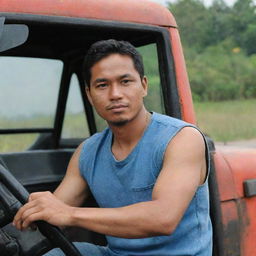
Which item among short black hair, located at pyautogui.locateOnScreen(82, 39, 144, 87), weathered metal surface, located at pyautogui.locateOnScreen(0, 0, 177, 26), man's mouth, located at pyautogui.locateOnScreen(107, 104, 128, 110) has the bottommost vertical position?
man's mouth, located at pyautogui.locateOnScreen(107, 104, 128, 110)

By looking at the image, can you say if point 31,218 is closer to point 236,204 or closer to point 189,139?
point 189,139

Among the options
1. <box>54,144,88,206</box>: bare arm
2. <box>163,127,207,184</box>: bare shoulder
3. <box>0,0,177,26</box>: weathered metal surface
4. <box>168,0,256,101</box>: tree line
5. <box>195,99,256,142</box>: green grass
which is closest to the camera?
<box>163,127,207,184</box>: bare shoulder

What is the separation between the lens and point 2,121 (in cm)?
310

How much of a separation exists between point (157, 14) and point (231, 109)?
76.1 feet

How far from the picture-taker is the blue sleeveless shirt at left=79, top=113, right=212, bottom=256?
200 centimetres

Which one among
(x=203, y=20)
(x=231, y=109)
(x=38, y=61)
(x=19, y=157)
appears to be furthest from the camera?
(x=203, y=20)

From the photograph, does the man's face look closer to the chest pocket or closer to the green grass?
the chest pocket

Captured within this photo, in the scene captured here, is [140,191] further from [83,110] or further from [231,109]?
[231,109]

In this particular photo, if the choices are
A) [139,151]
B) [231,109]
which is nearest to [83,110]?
[139,151]

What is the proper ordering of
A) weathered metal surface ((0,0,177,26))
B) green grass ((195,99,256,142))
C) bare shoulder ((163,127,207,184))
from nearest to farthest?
bare shoulder ((163,127,207,184)), weathered metal surface ((0,0,177,26)), green grass ((195,99,256,142))

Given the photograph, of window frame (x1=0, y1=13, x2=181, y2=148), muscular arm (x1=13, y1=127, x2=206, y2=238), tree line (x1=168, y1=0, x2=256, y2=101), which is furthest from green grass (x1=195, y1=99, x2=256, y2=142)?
muscular arm (x1=13, y1=127, x2=206, y2=238)

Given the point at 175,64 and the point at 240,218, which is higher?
the point at 175,64

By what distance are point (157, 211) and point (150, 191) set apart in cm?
19

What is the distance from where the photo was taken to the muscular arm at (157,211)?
1.81 meters
